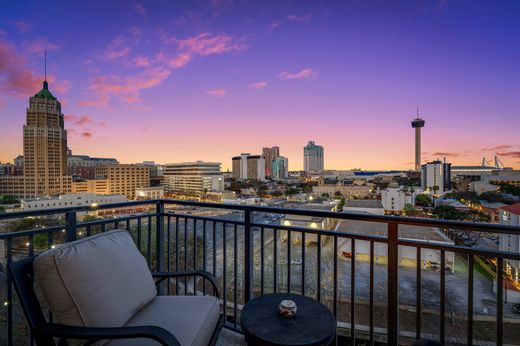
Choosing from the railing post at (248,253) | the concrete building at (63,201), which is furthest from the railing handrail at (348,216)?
the concrete building at (63,201)

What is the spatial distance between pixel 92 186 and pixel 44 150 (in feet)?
27.5

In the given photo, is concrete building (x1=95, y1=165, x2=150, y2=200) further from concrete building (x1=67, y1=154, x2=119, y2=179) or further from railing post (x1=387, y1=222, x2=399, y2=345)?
railing post (x1=387, y1=222, x2=399, y2=345)

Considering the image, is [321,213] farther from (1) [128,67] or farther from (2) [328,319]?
(1) [128,67]

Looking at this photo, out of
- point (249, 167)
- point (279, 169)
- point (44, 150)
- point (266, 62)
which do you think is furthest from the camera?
point (279, 169)

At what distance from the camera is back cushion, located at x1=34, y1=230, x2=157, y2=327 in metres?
1.29

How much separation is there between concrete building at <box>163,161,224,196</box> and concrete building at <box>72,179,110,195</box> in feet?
45.1

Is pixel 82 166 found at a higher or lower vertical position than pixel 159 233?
higher

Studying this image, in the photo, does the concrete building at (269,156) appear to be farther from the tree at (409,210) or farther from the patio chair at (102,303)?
the patio chair at (102,303)

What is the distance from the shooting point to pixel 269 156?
94.4m

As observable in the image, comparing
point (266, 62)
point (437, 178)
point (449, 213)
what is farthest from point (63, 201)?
point (437, 178)

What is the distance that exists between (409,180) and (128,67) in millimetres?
67450

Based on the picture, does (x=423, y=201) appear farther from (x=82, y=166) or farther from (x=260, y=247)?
(x=82, y=166)

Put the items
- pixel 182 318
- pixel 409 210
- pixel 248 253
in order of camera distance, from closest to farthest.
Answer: pixel 182 318
pixel 248 253
pixel 409 210

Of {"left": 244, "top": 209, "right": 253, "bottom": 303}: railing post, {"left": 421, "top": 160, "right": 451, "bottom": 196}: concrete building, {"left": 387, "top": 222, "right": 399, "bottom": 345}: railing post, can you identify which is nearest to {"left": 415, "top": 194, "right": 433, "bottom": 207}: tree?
{"left": 421, "top": 160, "right": 451, "bottom": 196}: concrete building
